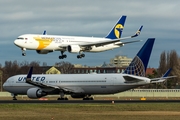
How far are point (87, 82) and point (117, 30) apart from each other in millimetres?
10569

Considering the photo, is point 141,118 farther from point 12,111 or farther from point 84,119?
point 12,111

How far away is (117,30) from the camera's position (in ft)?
292

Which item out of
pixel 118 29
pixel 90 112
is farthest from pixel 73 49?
Answer: pixel 90 112

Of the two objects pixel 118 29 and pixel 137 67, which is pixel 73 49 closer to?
pixel 137 67

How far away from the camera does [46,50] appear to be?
7312cm

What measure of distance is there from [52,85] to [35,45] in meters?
13.8

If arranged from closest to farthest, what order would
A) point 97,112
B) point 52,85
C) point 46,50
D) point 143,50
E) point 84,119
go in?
point 84,119
point 97,112
point 46,50
point 143,50
point 52,85

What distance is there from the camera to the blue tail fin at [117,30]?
87.4 meters

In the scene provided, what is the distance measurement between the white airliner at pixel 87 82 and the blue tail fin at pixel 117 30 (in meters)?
6.77

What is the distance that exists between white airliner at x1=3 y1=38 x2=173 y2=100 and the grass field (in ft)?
72.7

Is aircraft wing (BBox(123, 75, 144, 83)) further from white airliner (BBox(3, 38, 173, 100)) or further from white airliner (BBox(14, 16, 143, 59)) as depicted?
white airliner (BBox(14, 16, 143, 59))

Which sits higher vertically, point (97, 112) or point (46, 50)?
point (46, 50)

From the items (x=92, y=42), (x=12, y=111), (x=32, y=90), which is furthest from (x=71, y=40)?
(x=12, y=111)

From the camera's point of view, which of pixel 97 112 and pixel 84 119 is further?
pixel 97 112
